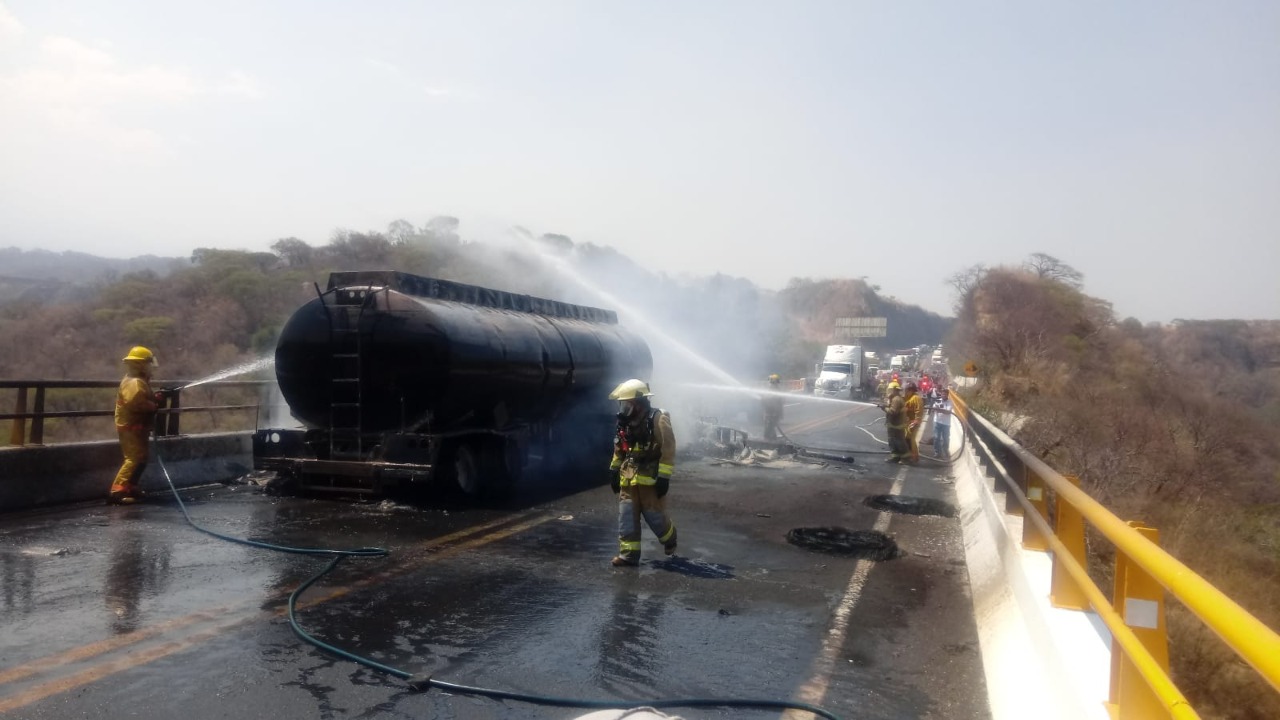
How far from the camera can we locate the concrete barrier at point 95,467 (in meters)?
9.62

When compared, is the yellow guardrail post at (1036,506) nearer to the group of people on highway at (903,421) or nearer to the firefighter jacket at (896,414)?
the group of people on highway at (903,421)

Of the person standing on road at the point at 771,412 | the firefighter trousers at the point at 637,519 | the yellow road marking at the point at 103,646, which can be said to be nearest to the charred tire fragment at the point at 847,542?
the firefighter trousers at the point at 637,519

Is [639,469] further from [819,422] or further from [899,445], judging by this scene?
[819,422]

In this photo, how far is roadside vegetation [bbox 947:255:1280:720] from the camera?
29.4ft

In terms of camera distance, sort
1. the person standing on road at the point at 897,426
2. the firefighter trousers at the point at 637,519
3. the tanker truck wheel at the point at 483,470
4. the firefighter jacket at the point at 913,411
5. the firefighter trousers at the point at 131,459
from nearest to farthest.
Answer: the firefighter trousers at the point at 637,519 < the firefighter trousers at the point at 131,459 < the tanker truck wheel at the point at 483,470 < the person standing on road at the point at 897,426 < the firefighter jacket at the point at 913,411

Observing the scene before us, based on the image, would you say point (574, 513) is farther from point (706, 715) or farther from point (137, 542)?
point (706, 715)

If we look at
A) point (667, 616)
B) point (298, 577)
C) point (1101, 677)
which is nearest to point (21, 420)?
point (298, 577)

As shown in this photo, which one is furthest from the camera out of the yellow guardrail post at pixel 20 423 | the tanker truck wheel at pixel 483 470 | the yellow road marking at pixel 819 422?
the yellow road marking at pixel 819 422

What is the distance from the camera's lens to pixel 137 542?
811 cm

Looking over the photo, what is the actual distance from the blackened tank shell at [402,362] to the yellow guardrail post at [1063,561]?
7.32 m

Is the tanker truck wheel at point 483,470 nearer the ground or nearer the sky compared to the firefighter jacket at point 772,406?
nearer the ground

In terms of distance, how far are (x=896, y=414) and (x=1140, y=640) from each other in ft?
50.4

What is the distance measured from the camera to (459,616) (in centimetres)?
608

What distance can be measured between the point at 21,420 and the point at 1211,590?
11.0 m
